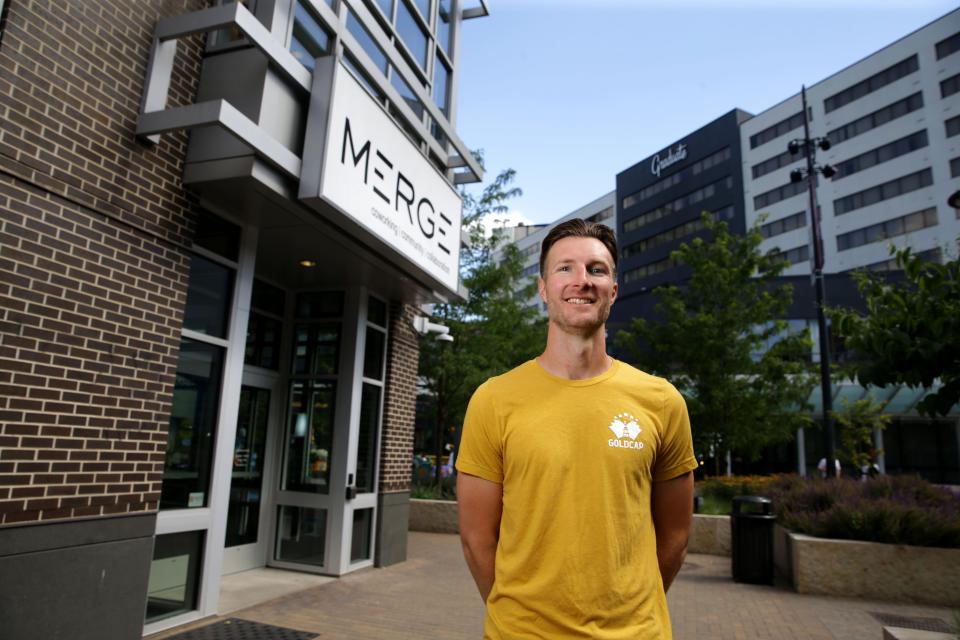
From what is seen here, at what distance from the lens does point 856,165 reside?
41.8m

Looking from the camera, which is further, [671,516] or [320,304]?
[320,304]

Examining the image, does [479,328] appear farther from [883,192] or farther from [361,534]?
[883,192]

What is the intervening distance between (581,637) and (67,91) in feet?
16.8

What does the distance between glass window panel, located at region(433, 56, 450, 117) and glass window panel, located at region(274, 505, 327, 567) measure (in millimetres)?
6563

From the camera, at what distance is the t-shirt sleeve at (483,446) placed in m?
1.88

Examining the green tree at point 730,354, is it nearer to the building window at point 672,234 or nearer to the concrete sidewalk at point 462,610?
the concrete sidewalk at point 462,610

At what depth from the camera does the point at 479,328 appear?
621 inches

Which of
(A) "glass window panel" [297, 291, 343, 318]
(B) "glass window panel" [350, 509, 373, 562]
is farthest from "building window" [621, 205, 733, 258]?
(B) "glass window panel" [350, 509, 373, 562]

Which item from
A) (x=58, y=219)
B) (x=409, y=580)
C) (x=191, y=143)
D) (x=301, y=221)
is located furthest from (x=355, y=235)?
(x=409, y=580)

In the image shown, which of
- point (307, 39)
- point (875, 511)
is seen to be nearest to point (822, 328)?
point (875, 511)

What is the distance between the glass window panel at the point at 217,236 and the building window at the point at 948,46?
146 ft

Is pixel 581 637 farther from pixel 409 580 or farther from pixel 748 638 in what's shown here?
pixel 409 580

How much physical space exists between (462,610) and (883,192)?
43530 millimetres

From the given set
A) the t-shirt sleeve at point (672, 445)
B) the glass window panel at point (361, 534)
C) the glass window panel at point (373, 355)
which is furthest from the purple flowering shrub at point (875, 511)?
the t-shirt sleeve at point (672, 445)
